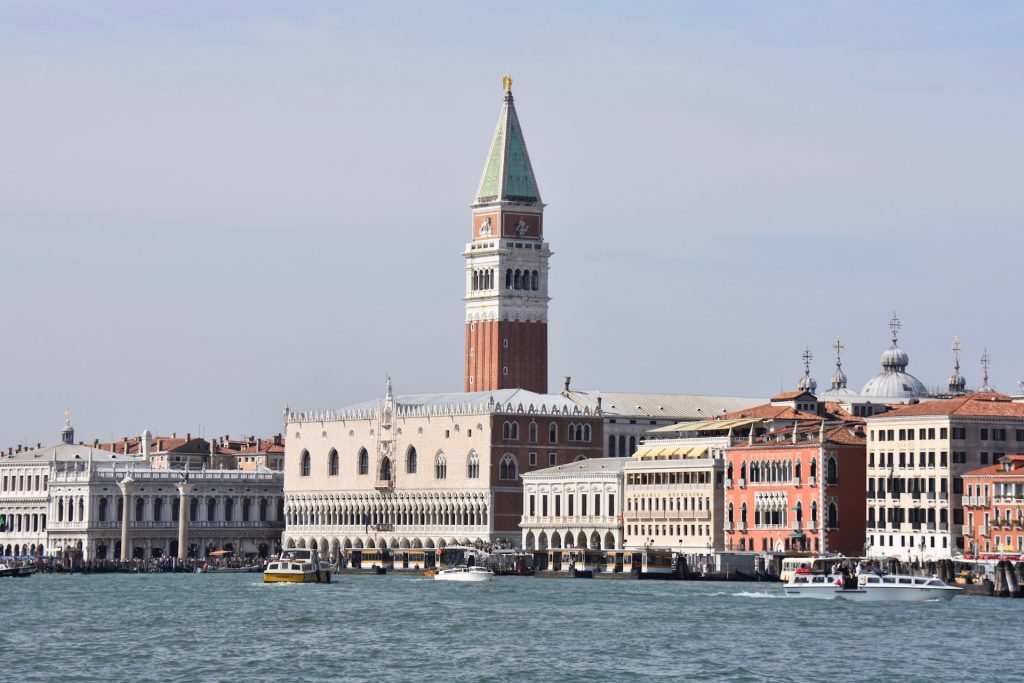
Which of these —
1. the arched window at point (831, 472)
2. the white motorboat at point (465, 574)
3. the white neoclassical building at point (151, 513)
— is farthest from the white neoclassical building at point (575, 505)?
the white neoclassical building at point (151, 513)

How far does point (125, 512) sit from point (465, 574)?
39306 millimetres

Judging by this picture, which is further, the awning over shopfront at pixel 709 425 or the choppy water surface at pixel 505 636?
the awning over shopfront at pixel 709 425

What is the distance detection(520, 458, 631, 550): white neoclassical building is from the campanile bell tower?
14.0 metres

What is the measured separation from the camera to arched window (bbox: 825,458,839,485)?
117 metres

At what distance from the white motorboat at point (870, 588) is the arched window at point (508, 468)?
46.9 m

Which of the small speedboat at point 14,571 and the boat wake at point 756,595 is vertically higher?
the small speedboat at point 14,571

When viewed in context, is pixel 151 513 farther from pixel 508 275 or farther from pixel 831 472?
pixel 831 472

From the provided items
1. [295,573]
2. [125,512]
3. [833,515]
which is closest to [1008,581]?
[833,515]

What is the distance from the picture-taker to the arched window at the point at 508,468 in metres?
145

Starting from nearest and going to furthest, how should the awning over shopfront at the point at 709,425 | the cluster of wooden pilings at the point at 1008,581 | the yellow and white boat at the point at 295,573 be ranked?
the cluster of wooden pilings at the point at 1008,581 < the yellow and white boat at the point at 295,573 < the awning over shopfront at the point at 709,425

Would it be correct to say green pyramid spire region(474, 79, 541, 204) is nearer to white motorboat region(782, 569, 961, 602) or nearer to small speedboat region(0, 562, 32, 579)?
small speedboat region(0, 562, 32, 579)

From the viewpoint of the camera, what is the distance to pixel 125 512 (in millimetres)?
157375

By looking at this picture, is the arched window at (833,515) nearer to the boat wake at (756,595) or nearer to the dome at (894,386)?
the boat wake at (756,595)

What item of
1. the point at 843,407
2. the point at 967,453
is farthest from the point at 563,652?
the point at 843,407
